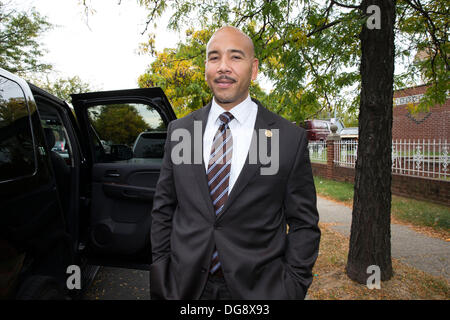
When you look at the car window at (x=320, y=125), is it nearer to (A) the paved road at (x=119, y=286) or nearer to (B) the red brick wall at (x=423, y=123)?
(B) the red brick wall at (x=423, y=123)

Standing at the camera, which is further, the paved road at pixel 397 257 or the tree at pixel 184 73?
the tree at pixel 184 73

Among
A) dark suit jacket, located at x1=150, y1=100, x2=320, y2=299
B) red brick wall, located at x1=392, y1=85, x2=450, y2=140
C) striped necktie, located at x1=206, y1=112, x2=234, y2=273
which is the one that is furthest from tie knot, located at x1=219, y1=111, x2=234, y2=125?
red brick wall, located at x1=392, y1=85, x2=450, y2=140

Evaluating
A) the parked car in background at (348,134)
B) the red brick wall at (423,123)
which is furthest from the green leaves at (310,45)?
the parked car in background at (348,134)

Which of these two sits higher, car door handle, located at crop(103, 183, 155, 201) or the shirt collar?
the shirt collar

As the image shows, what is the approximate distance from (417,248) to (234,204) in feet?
16.4

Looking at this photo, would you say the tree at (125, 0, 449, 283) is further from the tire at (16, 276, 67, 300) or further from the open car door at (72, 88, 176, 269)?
the tire at (16, 276, 67, 300)

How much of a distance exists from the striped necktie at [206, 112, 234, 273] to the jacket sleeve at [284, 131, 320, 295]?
1.10 feet

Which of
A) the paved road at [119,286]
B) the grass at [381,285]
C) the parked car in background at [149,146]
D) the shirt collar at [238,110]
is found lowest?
the paved road at [119,286]

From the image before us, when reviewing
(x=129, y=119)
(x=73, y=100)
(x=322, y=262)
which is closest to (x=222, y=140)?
(x=129, y=119)

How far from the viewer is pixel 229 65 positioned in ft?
5.46

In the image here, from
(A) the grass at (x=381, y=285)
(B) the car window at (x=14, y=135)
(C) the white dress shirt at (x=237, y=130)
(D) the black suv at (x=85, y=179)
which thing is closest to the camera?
(C) the white dress shirt at (x=237, y=130)

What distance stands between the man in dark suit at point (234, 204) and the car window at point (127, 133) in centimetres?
162

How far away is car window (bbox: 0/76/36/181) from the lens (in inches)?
74.7

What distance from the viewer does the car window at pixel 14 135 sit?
190 centimetres
